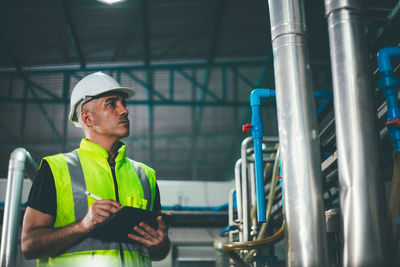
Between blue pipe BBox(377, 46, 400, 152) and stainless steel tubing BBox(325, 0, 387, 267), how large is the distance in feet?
0.33

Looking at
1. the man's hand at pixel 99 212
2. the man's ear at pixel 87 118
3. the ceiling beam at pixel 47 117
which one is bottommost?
the man's hand at pixel 99 212

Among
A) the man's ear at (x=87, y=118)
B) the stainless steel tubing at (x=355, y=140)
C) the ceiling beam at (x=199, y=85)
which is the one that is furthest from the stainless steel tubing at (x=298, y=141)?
the ceiling beam at (x=199, y=85)

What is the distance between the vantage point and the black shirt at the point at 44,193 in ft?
5.20

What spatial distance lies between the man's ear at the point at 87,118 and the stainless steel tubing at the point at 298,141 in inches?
35.3

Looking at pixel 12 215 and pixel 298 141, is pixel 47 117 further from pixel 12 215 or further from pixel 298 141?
pixel 298 141

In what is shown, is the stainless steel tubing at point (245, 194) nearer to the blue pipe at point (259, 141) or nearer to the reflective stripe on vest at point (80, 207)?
the blue pipe at point (259, 141)

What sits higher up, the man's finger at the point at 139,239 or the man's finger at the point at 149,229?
the man's finger at the point at 149,229

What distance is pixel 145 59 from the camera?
9.04m

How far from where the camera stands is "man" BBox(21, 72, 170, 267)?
5.18ft

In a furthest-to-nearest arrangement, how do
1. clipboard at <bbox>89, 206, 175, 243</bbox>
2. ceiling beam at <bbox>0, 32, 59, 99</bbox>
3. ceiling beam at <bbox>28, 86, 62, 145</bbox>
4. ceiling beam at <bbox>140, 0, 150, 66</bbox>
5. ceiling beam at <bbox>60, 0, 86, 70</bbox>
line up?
ceiling beam at <bbox>28, 86, 62, 145</bbox>, ceiling beam at <bbox>0, 32, 59, 99</bbox>, ceiling beam at <bbox>140, 0, 150, 66</bbox>, ceiling beam at <bbox>60, 0, 86, 70</bbox>, clipboard at <bbox>89, 206, 175, 243</bbox>

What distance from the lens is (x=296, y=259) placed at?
171 centimetres

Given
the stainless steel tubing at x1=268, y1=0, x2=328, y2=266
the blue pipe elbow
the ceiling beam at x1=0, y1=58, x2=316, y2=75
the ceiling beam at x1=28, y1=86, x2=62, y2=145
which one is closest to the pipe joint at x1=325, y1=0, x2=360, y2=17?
the stainless steel tubing at x1=268, y1=0, x2=328, y2=266

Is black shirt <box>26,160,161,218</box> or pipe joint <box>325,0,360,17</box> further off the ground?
pipe joint <box>325,0,360,17</box>

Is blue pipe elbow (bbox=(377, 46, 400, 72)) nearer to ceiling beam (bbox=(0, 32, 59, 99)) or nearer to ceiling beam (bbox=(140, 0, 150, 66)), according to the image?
ceiling beam (bbox=(140, 0, 150, 66))
